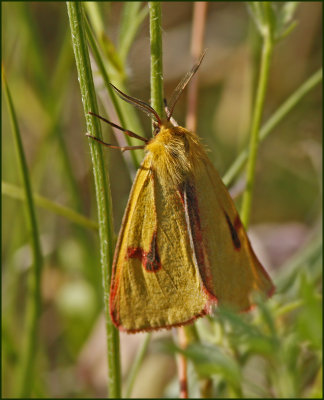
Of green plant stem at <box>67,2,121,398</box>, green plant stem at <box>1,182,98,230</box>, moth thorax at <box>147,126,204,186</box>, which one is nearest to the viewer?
green plant stem at <box>67,2,121,398</box>

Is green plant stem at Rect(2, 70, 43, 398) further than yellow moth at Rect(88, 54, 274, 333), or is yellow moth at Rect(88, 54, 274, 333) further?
green plant stem at Rect(2, 70, 43, 398)

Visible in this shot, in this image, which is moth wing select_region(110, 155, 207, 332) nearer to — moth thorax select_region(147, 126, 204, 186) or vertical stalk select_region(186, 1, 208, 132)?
moth thorax select_region(147, 126, 204, 186)

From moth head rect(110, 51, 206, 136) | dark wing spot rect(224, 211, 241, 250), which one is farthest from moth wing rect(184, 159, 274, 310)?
moth head rect(110, 51, 206, 136)

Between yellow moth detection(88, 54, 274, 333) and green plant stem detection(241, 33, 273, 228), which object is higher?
green plant stem detection(241, 33, 273, 228)

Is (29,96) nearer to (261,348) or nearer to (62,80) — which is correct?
(62,80)

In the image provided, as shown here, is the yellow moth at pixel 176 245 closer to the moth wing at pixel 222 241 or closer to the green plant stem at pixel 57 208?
the moth wing at pixel 222 241

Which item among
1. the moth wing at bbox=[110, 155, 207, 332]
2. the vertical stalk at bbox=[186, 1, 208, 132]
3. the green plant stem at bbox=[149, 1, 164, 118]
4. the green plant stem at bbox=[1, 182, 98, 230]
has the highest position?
the vertical stalk at bbox=[186, 1, 208, 132]

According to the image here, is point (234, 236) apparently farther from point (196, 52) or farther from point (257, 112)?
point (196, 52)

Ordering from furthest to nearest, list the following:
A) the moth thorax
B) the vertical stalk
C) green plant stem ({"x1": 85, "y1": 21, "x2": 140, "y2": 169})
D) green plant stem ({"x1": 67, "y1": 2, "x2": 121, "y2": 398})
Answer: the vertical stalk < the moth thorax < green plant stem ({"x1": 85, "y1": 21, "x2": 140, "y2": 169}) < green plant stem ({"x1": 67, "y1": 2, "x2": 121, "y2": 398})
